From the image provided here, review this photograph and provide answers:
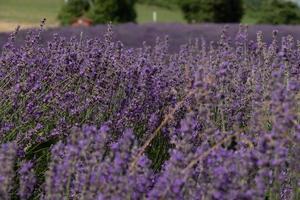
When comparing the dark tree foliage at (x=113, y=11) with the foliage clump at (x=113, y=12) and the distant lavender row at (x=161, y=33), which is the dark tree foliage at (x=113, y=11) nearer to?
the foliage clump at (x=113, y=12)

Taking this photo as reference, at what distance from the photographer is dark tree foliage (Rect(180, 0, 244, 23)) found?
72.0ft

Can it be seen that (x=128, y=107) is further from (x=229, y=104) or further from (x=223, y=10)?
(x=223, y=10)

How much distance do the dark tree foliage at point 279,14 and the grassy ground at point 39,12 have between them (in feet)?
21.5

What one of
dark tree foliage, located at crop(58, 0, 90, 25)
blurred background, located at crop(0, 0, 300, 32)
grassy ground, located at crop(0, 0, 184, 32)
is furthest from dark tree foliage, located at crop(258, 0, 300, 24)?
grassy ground, located at crop(0, 0, 184, 32)

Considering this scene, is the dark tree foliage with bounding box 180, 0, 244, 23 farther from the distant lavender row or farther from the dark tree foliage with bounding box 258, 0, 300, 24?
the distant lavender row

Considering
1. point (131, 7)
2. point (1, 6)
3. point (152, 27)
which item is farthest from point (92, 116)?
point (1, 6)

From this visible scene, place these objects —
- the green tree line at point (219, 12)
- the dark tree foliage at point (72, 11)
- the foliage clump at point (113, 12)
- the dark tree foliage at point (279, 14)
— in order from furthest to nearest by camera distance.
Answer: the dark tree foliage at point (72, 11) → the dark tree foliage at point (279, 14) → the green tree line at point (219, 12) → the foliage clump at point (113, 12)

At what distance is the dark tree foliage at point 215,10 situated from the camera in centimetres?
2194

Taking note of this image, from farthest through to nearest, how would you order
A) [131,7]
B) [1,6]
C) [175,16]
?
[1,6] → [175,16] → [131,7]

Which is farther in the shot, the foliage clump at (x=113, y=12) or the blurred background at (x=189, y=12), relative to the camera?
the blurred background at (x=189, y=12)

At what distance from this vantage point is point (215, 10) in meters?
22.1

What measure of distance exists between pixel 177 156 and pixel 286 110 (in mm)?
320

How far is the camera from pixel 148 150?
3357 mm

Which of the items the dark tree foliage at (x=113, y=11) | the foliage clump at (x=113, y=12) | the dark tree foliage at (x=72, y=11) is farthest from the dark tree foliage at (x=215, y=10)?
the dark tree foliage at (x=72, y=11)
